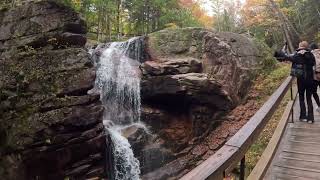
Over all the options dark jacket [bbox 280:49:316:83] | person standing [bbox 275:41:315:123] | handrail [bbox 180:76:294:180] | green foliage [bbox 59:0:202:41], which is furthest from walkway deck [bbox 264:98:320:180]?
green foliage [bbox 59:0:202:41]

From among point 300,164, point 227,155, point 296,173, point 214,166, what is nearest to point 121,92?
point 300,164

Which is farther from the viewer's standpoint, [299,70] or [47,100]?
[47,100]

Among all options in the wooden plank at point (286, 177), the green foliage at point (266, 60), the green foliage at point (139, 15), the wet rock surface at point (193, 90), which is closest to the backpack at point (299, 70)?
the wooden plank at point (286, 177)

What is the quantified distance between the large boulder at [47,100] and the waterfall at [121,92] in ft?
4.27

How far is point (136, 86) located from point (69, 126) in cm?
564

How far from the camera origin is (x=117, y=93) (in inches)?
648

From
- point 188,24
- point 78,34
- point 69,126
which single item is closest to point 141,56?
point 78,34

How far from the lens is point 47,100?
11.1 m

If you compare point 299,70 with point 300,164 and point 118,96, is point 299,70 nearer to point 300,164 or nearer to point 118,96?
point 300,164

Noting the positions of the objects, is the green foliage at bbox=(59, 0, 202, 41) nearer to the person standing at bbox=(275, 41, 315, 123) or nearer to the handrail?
the person standing at bbox=(275, 41, 315, 123)

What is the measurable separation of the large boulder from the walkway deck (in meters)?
6.94

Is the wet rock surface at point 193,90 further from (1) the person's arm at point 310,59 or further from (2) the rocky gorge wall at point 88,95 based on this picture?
(1) the person's arm at point 310,59

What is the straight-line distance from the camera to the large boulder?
34.0 feet

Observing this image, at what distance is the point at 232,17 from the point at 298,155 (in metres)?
34.4
